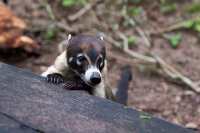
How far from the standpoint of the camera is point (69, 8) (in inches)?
272

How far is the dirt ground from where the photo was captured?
5445mm

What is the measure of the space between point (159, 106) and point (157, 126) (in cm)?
285

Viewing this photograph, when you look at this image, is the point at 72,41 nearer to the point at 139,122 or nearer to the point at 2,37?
the point at 139,122

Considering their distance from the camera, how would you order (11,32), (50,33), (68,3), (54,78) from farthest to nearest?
(68,3) < (50,33) < (11,32) < (54,78)

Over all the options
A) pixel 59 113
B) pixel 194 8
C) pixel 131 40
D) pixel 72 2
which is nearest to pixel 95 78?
pixel 59 113

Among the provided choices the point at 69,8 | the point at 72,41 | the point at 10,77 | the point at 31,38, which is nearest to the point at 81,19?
the point at 69,8

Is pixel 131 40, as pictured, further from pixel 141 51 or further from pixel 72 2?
pixel 72 2

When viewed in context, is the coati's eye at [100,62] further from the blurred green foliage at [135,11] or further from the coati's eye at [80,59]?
the blurred green foliage at [135,11]

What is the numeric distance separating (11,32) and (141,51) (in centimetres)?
149

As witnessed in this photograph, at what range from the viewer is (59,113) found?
2.50m

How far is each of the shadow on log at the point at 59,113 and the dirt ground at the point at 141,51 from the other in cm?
258

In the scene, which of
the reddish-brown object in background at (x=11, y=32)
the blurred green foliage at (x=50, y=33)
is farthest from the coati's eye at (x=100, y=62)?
the blurred green foliage at (x=50, y=33)

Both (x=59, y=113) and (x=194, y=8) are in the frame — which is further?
(x=194, y=8)

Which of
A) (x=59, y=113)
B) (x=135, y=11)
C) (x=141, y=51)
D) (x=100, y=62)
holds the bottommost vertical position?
(x=59, y=113)
